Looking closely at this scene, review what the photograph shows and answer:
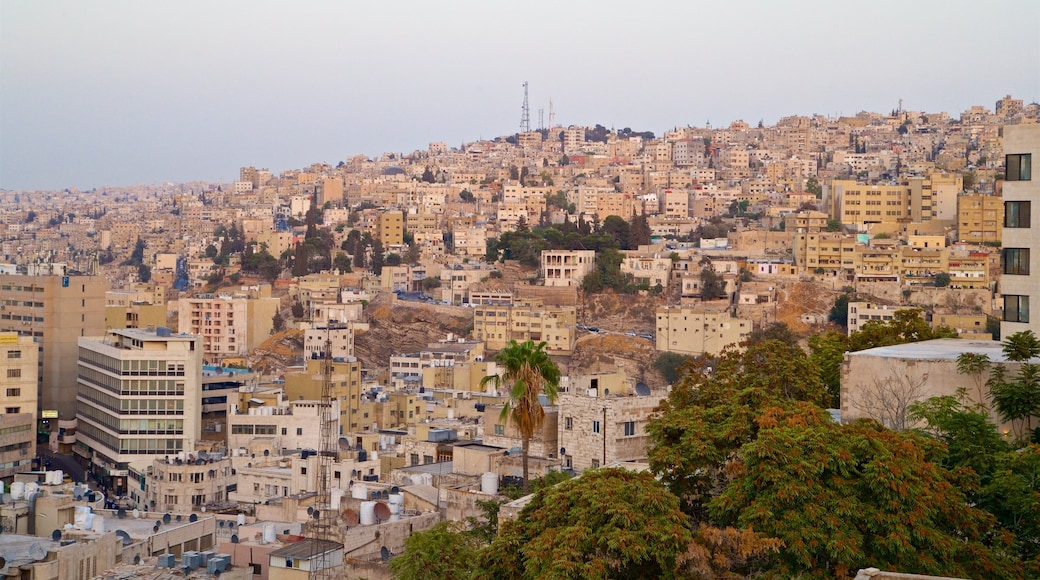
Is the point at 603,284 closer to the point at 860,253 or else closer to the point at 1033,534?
the point at 860,253

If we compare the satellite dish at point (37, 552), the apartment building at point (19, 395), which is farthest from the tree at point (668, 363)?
the satellite dish at point (37, 552)

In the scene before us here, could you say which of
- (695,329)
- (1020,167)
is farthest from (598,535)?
(695,329)

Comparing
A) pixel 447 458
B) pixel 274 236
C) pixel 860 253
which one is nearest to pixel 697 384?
pixel 447 458

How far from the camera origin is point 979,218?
7888 cm

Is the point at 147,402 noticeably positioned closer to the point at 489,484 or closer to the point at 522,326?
the point at 489,484

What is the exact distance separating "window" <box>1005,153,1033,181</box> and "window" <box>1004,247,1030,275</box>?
0.93 meters

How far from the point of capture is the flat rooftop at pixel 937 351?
1636cm

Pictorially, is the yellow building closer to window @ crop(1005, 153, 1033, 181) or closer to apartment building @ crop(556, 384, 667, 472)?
apartment building @ crop(556, 384, 667, 472)

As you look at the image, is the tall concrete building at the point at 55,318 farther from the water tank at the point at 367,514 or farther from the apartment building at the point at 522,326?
the apartment building at the point at 522,326

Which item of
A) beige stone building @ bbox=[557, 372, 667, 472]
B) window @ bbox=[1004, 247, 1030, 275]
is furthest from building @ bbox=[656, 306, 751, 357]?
window @ bbox=[1004, 247, 1030, 275]

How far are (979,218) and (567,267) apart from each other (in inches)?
893

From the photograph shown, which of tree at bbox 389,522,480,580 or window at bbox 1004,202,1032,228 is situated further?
window at bbox 1004,202,1032,228

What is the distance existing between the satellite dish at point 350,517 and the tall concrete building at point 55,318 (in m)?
26.1

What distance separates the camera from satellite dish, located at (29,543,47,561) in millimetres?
18906
